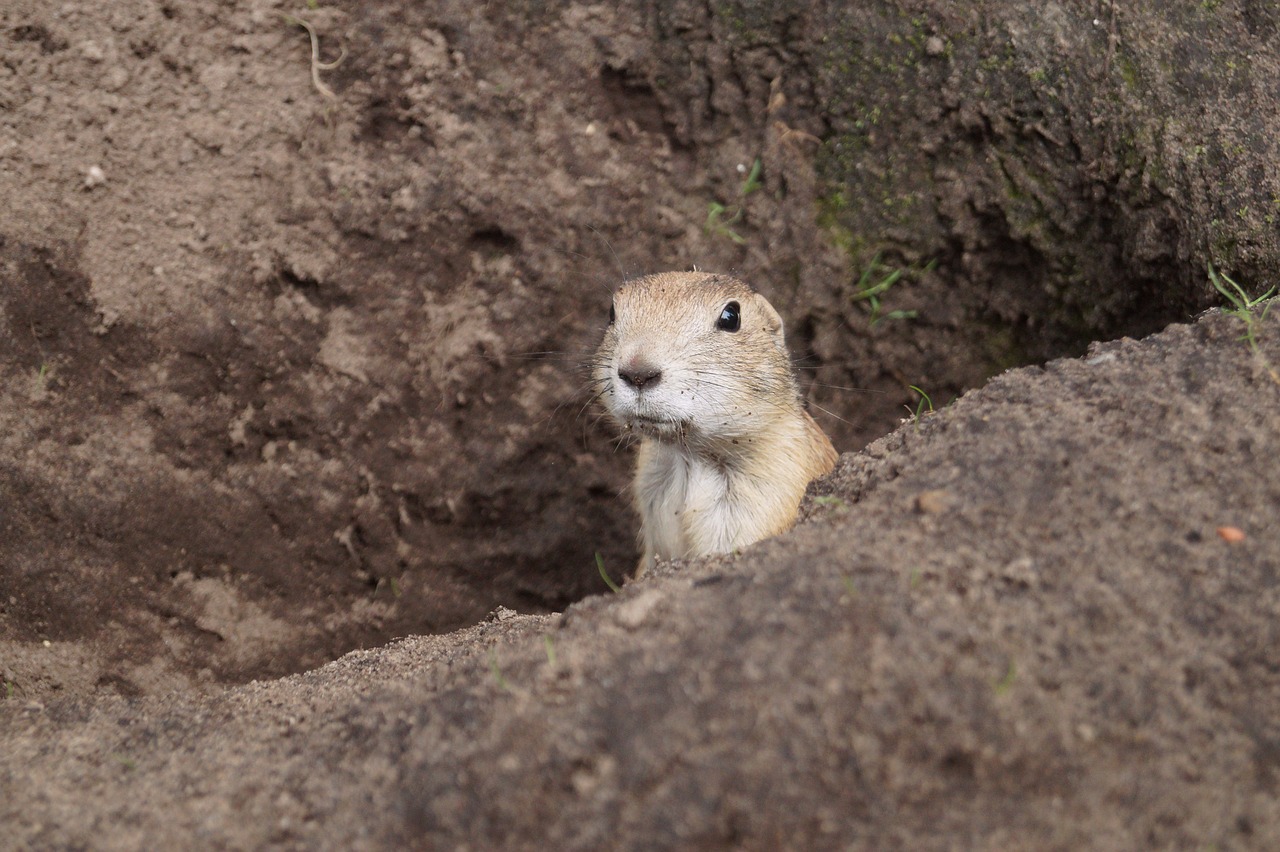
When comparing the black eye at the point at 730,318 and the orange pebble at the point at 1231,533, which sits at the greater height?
the orange pebble at the point at 1231,533

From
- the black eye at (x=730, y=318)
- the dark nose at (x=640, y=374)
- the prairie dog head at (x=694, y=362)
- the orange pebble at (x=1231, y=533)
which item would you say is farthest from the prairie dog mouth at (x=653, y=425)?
the orange pebble at (x=1231, y=533)

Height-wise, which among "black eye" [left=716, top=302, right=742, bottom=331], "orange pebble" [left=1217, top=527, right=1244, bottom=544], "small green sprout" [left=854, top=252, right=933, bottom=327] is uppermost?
"orange pebble" [left=1217, top=527, right=1244, bottom=544]

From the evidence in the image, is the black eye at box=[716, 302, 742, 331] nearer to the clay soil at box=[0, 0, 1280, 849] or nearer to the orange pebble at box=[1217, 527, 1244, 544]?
the clay soil at box=[0, 0, 1280, 849]

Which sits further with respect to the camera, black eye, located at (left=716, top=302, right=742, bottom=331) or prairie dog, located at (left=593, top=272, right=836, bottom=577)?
black eye, located at (left=716, top=302, right=742, bottom=331)

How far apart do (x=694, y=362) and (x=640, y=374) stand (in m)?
0.45

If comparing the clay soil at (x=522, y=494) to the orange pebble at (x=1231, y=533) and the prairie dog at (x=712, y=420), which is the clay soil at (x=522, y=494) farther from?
the prairie dog at (x=712, y=420)

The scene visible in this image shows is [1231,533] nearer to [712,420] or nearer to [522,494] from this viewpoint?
[712,420]

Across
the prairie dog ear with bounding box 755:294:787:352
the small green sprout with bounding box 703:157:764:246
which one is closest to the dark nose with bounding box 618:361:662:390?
the prairie dog ear with bounding box 755:294:787:352

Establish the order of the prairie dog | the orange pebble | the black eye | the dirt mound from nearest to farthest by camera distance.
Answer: the dirt mound, the orange pebble, the prairie dog, the black eye

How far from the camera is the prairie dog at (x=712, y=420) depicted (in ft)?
16.2

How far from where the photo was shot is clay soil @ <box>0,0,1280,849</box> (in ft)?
9.15

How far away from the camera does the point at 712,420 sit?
16.4 feet

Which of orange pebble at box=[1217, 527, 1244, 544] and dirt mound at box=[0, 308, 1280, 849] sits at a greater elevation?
orange pebble at box=[1217, 527, 1244, 544]

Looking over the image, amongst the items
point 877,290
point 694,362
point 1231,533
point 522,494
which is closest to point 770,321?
point 694,362
